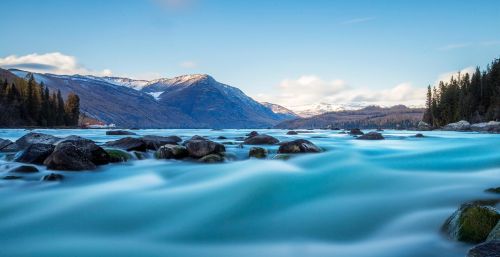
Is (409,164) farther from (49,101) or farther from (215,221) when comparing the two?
(49,101)

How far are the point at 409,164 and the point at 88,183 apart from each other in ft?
41.5

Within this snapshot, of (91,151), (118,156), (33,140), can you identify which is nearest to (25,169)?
(91,151)

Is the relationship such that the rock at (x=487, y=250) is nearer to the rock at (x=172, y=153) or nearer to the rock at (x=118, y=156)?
the rock at (x=172, y=153)

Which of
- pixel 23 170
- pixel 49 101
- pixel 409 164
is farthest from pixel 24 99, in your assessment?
pixel 409 164

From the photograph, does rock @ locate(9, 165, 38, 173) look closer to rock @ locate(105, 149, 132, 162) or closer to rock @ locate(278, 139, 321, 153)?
rock @ locate(105, 149, 132, 162)

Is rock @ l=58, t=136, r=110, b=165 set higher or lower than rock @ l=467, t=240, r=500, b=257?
higher

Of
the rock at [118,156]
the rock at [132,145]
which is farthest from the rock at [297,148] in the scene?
the rock at [118,156]

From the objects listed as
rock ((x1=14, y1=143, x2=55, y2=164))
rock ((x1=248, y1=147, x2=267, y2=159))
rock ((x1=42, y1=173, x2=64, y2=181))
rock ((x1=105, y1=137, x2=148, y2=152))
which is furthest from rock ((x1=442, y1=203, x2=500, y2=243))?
rock ((x1=105, y1=137, x2=148, y2=152))

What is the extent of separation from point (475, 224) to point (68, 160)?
13.3 m

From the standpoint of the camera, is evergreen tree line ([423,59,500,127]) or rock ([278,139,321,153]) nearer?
rock ([278,139,321,153])

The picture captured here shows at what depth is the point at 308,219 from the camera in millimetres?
8875

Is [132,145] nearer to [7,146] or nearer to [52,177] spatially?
[52,177]

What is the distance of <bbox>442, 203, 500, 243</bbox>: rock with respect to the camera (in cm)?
637

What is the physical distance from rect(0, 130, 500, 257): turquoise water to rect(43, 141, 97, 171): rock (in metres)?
0.48
